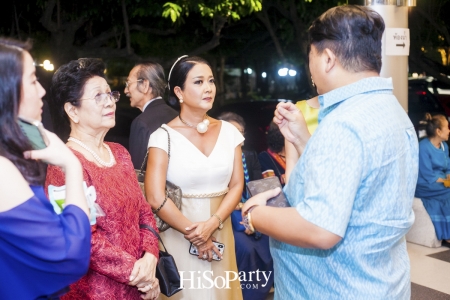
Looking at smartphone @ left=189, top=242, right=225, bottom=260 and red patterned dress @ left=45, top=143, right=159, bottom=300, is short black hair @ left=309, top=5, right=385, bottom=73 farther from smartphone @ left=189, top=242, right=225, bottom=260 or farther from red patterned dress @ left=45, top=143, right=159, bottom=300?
smartphone @ left=189, top=242, right=225, bottom=260

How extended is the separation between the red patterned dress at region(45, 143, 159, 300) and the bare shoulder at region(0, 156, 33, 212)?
918 millimetres

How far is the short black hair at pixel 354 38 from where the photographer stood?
1836mm

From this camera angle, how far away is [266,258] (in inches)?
168

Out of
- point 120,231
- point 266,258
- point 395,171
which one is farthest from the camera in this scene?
point 266,258

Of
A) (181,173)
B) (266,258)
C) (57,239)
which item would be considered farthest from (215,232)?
(57,239)

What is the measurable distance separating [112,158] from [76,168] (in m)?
1.09

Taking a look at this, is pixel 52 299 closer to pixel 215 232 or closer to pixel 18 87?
pixel 18 87

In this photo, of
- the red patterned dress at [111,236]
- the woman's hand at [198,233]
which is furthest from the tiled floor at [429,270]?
the red patterned dress at [111,236]

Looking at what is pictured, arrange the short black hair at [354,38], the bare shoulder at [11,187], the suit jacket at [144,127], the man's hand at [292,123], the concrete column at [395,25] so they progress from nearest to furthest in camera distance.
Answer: the bare shoulder at [11,187]
the short black hair at [354,38]
the man's hand at [292,123]
the suit jacket at [144,127]
the concrete column at [395,25]

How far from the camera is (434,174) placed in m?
6.36

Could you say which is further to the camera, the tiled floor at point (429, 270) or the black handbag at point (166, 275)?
the tiled floor at point (429, 270)

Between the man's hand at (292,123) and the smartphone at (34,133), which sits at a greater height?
the smartphone at (34,133)

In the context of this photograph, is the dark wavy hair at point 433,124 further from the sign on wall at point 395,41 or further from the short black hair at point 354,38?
the short black hair at point 354,38

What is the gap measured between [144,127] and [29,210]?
2.62 metres
